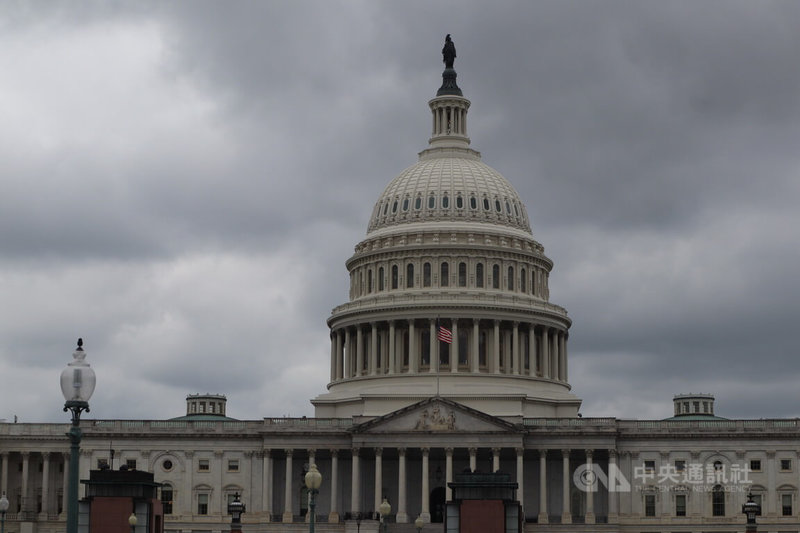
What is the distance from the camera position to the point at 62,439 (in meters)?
151

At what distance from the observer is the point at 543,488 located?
144 m

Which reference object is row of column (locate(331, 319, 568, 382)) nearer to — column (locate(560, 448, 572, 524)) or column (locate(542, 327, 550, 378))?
column (locate(542, 327, 550, 378))

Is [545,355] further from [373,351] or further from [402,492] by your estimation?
[402,492]

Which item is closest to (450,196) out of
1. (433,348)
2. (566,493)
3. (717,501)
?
(433,348)

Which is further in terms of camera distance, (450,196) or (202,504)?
(450,196)

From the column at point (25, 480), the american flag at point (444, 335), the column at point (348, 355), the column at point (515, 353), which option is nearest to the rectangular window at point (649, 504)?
the column at point (515, 353)

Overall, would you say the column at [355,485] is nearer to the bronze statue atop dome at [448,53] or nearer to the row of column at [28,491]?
the row of column at [28,491]

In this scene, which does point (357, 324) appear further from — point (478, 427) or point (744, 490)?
point (744, 490)

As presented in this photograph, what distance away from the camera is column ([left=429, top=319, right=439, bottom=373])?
6225 inches

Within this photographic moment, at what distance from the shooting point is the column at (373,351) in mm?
160375

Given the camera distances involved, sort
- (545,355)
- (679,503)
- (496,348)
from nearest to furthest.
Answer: (679,503)
(496,348)
(545,355)

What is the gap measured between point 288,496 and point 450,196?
3989cm

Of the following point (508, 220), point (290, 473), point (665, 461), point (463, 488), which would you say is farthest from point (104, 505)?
point (508, 220)

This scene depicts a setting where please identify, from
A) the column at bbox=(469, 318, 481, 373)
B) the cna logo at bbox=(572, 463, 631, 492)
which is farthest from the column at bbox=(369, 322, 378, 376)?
the cna logo at bbox=(572, 463, 631, 492)
